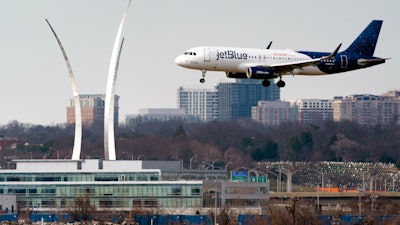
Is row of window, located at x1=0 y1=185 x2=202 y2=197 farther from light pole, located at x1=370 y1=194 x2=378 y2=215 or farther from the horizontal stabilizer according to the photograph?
the horizontal stabilizer

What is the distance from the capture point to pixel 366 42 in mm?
123375

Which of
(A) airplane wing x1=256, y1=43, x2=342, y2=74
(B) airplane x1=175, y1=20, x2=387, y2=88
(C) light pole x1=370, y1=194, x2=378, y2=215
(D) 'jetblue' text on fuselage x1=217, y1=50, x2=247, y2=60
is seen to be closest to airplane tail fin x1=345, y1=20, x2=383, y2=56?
(B) airplane x1=175, y1=20, x2=387, y2=88

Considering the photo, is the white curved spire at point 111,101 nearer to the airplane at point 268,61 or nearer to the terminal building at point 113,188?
the terminal building at point 113,188

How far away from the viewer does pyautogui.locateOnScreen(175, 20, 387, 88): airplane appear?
372 ft

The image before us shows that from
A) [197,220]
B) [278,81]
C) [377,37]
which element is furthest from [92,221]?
[377,37]

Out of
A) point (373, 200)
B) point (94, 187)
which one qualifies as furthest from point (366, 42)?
point (94, 187)

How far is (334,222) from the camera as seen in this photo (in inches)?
4483

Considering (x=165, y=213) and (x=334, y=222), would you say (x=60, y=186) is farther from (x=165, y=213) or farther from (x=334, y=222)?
(x=334, y=222)

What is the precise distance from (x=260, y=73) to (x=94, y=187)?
3713 centimetres

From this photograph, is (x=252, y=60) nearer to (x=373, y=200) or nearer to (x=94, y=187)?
(x=373, y=200)

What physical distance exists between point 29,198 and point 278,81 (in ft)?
129

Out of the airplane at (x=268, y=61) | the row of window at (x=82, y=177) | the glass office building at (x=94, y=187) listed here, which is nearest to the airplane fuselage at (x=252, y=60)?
the airplane at (x=268, y=61)

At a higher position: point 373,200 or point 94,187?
point 94,187

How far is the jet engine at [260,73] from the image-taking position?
113 meters
